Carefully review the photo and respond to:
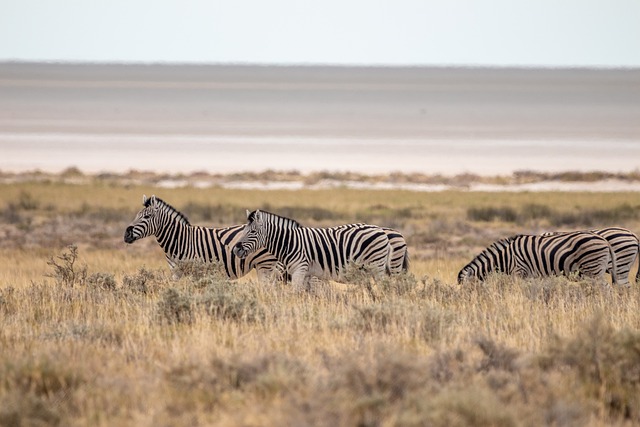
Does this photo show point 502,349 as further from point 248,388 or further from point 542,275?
point 542,275

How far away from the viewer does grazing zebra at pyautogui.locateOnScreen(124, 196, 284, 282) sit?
14.7 meters

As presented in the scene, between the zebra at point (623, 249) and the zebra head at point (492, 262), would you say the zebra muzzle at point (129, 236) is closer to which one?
the zebra head at point (492, 262)

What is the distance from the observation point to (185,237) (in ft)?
48.9

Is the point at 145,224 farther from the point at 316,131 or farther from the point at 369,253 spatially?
the point at 316,131

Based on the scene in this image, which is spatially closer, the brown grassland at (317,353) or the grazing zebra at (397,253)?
the brown grassland at (317,353)

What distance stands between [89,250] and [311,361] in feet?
57.3

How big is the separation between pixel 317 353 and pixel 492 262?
6.66 metres

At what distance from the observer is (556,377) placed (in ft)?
23.9

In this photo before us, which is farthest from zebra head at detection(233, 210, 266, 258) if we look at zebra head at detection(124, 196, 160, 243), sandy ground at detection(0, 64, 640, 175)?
sandy ground at detection(0, 64, 640, 175)

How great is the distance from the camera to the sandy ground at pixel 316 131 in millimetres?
68625

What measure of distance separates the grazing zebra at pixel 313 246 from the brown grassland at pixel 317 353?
Result: 853mm

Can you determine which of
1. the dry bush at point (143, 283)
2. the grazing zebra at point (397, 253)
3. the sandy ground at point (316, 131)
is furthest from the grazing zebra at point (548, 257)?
the sandy ground at point (316, 131)

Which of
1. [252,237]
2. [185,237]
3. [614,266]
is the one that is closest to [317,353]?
[252,237]

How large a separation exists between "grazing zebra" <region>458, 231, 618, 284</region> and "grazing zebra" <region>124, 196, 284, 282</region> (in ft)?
11.4
